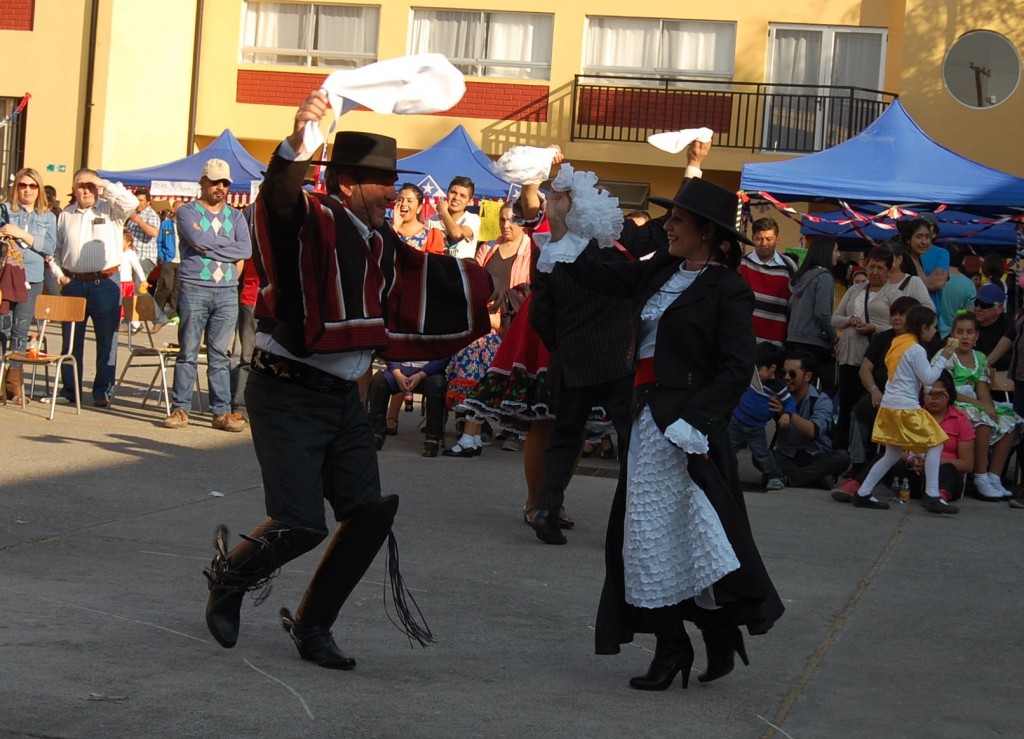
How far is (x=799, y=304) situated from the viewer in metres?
11.2

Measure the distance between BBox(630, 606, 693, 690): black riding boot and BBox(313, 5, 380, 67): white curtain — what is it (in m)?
24.1

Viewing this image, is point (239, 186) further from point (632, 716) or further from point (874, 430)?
point (632, 716)

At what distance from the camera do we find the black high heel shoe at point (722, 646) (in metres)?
5.10

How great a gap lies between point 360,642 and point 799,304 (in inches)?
259

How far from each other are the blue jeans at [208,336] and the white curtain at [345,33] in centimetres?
1791

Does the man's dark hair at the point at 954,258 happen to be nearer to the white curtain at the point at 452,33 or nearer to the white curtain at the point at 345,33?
the white curtain at the point at 452,33

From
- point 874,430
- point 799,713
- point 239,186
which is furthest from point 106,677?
point 239,186

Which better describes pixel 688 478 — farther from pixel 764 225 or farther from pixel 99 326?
pixel 99 326

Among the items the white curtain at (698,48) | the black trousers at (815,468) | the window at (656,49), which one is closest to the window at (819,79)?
the white curtain at (698,48)

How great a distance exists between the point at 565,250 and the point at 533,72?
2309 centimetres

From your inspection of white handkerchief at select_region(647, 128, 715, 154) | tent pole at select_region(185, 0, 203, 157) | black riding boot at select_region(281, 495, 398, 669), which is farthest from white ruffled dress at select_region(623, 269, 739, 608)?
tent pole at select_region(185, 0, 203, 157)

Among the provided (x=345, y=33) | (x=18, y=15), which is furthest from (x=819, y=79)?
(x=18, y=15)

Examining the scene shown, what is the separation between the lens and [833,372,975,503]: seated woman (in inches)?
387

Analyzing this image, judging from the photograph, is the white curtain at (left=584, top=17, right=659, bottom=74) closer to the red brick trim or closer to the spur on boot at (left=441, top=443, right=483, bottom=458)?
the red brick trim
